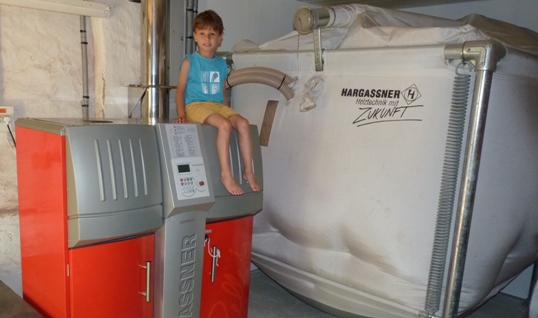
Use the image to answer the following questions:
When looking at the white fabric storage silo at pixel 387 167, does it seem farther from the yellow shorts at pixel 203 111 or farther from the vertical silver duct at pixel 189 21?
the vertical silver duct at pixel 189 21

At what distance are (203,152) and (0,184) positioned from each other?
1.05 m

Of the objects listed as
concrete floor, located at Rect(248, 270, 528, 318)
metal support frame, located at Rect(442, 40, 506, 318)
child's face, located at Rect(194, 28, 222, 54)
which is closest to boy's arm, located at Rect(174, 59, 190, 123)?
A: child's face, located at Rect(194, 28, 222, 54)

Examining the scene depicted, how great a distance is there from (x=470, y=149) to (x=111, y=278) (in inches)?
57.0

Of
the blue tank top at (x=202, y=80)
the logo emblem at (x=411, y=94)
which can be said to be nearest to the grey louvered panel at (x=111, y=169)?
the blue tank top at (x=202, y=80)

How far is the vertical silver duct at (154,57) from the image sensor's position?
238 centimetres

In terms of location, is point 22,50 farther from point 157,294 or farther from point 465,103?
point 465,103

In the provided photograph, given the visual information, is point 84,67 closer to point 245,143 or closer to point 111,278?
point 245,143

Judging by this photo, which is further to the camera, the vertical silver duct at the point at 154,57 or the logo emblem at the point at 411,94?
the vertical silver duct at the point at 154,57

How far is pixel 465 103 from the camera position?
183 cm

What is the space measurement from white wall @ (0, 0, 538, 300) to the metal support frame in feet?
5.28

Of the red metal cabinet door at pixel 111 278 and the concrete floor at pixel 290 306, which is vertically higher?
the red metal cabinet door at pixel 111 278

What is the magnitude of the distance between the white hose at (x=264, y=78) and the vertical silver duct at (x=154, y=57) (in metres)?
0.36

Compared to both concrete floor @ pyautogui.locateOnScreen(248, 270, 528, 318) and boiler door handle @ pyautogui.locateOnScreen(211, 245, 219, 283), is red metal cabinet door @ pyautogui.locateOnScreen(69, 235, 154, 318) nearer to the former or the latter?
boiler door handle @ pyautogui.locateOnScreen(211, 245, 219, 283)

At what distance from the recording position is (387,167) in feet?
6.67
